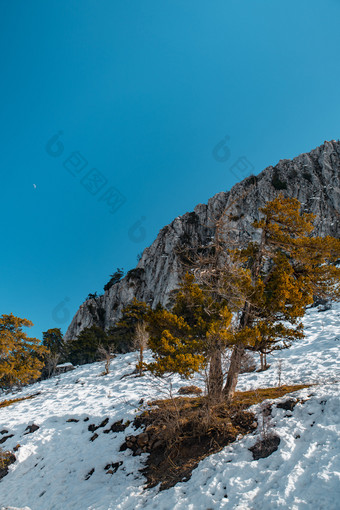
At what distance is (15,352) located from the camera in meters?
16.5

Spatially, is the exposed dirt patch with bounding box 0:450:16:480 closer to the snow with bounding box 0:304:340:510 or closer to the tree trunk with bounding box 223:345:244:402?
the snow with bounding box 0:304:340:510

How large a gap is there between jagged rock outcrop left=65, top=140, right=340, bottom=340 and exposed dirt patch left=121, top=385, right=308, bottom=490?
1733 inches

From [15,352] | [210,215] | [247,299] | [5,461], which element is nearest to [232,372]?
[247,299]

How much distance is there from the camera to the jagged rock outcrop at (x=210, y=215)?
185 feet

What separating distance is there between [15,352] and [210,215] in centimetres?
4572

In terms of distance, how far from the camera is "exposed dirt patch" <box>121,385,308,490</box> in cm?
673

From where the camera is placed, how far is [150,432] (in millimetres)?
8719

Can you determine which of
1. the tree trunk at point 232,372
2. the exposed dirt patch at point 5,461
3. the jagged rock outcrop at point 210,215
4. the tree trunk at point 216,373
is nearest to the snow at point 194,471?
the exposed dirt patch at point 5,461

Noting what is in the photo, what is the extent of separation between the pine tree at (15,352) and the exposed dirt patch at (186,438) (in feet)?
35.5

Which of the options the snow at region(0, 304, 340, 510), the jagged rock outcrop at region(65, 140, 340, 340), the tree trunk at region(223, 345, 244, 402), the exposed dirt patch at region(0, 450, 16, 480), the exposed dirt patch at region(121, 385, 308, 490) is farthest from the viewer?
the jagged rock outcrop at region(65, 140, 340, 340)

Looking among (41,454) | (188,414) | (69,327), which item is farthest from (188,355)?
(69,327)

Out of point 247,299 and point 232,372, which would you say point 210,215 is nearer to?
point 247,299

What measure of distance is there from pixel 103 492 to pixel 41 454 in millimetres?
4745

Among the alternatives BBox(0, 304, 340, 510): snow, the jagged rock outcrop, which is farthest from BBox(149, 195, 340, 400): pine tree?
the jagged rock outcrop
